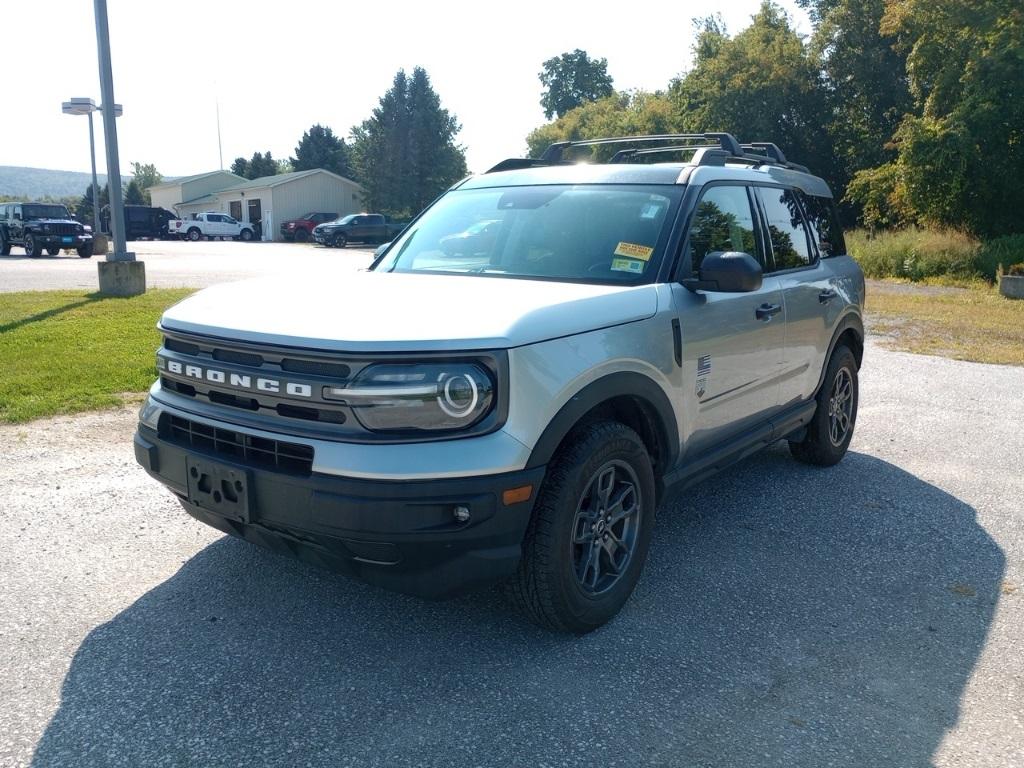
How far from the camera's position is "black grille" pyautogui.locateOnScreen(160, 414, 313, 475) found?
9.65 feet

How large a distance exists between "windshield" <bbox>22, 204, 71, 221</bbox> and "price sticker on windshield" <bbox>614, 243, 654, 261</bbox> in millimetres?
28471

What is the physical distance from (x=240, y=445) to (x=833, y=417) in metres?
4.15

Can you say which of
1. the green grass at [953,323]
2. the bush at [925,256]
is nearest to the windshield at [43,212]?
the bush at [925,256]

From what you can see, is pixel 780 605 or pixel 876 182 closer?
pixel 780 605

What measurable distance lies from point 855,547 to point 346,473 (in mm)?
2918

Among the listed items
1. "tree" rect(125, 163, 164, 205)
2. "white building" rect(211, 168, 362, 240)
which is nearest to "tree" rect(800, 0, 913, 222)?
"white building" rect(211, 168, 362, 240)

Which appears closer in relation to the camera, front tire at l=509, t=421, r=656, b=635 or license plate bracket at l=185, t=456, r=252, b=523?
license plate bracket at l=185, t=456, r=252, b=523

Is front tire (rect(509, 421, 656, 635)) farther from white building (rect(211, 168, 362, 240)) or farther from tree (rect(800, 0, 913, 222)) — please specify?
white building (rect(211, 168, 362, 240))

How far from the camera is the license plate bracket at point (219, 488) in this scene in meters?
3.00

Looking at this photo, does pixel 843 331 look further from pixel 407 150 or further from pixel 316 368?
pixel 407 150

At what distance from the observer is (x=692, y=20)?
39875 mm

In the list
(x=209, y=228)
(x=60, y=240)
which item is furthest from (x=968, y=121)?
(x=209, y=228)

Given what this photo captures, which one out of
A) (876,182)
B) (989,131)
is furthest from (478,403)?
(876,182)

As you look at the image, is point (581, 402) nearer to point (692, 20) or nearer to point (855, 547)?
point (855, 547)
